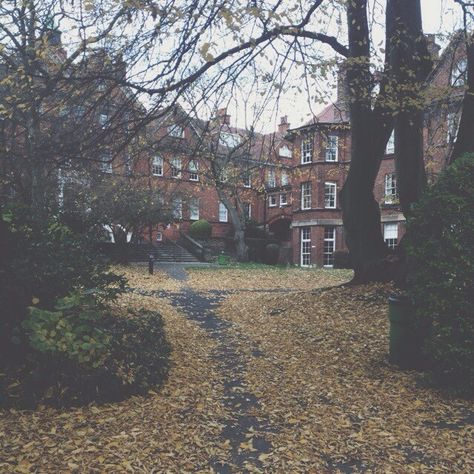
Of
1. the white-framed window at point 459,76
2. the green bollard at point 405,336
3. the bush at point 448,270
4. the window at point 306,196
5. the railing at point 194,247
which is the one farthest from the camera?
the window at point 306,196

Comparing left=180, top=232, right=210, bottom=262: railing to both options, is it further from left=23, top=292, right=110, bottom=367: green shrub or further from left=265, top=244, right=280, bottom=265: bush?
left=23, top=292, right=110, bottom=367: green shrub

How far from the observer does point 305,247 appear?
34.6 meters

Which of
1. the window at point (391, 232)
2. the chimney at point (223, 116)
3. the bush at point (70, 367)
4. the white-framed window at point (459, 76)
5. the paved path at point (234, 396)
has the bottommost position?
the paved path at point (234, 396)

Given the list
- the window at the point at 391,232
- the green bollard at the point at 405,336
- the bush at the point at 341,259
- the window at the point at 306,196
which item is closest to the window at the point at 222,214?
the window at the point at 306,196

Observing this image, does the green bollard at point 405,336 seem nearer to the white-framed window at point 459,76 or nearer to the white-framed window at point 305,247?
the white-framed window at point 459,76

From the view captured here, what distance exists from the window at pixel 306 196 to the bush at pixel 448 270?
1146 inches

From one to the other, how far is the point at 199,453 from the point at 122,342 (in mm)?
1936

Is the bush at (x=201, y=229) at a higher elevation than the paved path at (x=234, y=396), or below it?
higher

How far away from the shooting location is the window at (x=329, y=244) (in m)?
33.5

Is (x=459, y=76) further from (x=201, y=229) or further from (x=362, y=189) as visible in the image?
(x=201, y=229)

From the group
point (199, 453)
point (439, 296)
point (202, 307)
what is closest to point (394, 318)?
point (439, 296)

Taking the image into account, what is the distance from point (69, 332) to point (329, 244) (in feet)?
99.1

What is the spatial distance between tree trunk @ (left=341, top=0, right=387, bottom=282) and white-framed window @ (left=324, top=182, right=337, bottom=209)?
873 inches

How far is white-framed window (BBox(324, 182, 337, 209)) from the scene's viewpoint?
110 feet
